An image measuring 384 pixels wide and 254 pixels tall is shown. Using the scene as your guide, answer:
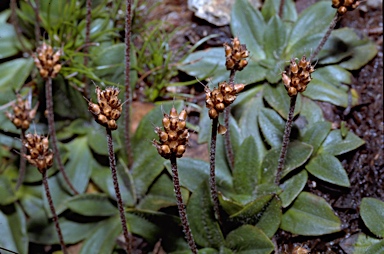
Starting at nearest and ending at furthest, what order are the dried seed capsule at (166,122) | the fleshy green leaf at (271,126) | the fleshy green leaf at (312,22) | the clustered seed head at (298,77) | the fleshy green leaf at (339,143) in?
the dried seed capsule at (166,122)
the clustered seed head at (298,77)
the fleshy green leaf at (339,143)
the fleshy green leaf at (271,126)
the fleshy green leaf at (312,22)

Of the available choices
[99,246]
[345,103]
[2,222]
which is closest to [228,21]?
[345,103]

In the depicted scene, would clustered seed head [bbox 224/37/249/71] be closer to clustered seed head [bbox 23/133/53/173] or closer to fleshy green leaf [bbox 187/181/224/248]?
fleshy green leaf [bbox 187/181/224/248]

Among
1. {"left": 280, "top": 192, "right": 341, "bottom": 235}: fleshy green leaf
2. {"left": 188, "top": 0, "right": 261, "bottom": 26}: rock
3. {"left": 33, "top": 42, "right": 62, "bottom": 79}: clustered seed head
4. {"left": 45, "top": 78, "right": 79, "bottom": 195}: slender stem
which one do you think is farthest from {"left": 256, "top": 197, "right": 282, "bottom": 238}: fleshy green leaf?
{"left": 188, "top": 0, "right": 261, "bottom": 26}: rock

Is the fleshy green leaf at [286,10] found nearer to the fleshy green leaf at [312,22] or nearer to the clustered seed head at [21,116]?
the fleshy green leaf at [312,22]

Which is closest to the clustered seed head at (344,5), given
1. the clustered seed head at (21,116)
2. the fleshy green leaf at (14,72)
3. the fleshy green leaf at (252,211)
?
the fleshy green leaf at (252,211)

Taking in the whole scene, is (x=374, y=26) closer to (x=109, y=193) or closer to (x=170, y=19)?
(x=170, y=19)

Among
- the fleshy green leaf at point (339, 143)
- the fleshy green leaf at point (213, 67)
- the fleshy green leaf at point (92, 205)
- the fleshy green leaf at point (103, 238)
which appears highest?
the fleshy green leaf at point (213, 67)
